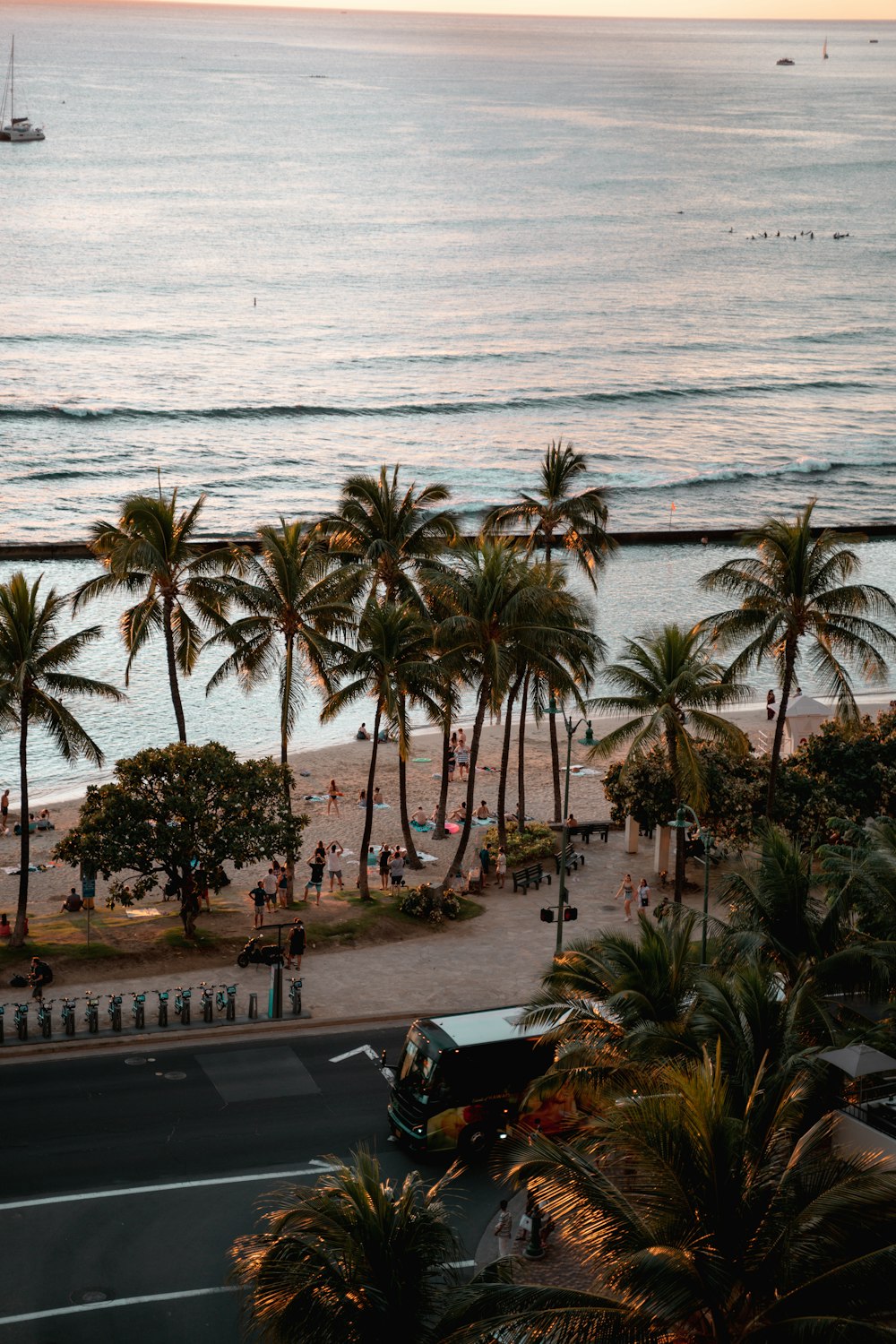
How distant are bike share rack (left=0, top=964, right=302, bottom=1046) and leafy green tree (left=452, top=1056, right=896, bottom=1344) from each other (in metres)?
15.6

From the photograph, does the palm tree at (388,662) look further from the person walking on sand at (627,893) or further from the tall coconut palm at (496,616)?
the person walking on sand at (627,893)

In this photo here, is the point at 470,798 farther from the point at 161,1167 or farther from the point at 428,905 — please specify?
the point at 161,1167

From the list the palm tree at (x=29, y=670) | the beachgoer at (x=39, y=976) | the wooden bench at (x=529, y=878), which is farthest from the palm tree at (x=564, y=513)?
the beachgoer at (x=39, y=976)

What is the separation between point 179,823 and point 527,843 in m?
13.1

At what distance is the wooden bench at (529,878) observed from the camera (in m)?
41.2

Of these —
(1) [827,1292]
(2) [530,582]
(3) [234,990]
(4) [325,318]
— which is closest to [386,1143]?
(3) [234,990]

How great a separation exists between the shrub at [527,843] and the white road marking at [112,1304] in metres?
22.5

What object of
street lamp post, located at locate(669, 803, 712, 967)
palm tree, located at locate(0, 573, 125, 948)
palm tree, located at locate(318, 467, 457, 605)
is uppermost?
palm tree, located at locate(318, 467, 457, 605)

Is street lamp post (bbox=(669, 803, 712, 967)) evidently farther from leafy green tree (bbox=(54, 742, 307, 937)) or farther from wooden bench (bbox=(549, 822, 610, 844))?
leafy green tree (bbox=(54, 742, 307, 937))

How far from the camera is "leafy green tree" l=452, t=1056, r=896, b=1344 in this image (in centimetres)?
1395

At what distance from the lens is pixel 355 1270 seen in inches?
588

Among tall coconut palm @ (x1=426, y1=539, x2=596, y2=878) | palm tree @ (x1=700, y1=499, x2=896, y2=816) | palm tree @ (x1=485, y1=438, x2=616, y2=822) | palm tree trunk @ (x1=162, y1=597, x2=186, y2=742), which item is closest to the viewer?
palm tree @ (x1=700, y1=499, x2=896, y2=816)

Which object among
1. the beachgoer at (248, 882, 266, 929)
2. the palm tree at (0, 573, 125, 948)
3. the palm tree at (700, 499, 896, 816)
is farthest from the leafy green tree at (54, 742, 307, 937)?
the palm tree at (700, 499, 896, 816)

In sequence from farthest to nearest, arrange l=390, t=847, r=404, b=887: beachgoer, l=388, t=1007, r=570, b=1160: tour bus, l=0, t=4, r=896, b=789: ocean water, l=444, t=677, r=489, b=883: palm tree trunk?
l=0, t=4, r=896, b=789: ocean water, l=390, t=847, r=404, b=887: beachgoer, l=444, t=677, r=489, b=883: palm tree trunk, l=388, t=1007, r=570, b=1160: tour bus
